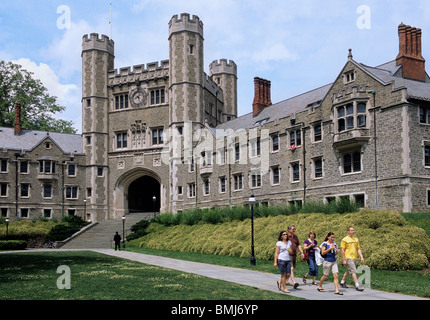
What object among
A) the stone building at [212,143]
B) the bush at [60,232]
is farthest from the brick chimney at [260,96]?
the bush at [60,232]

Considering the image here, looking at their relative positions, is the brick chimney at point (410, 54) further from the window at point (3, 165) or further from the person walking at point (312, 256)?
the window at point (3, 165)

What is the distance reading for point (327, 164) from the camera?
36.2 meters

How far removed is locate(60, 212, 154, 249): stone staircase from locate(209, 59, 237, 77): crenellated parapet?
23565mm

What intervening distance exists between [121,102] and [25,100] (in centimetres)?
1775

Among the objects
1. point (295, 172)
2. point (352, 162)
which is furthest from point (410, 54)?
point (295, 172)

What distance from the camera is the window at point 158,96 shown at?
59.9 metres

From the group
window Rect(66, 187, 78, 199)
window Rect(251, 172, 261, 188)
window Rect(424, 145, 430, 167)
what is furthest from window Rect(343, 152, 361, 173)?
window Rect(66, 187, 78, 199)

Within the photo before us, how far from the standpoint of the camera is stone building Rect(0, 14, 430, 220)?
31875 mm

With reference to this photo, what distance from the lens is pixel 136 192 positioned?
65.5 metres

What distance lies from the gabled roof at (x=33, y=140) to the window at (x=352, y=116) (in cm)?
3778

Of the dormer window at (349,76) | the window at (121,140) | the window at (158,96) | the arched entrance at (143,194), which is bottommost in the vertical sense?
the arched entrance at (143,194)

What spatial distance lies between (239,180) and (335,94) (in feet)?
45.9

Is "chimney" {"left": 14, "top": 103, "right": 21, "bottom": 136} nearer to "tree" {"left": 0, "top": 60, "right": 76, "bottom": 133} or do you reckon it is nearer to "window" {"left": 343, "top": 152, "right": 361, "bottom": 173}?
"tree" {"left": 0, "top": 60, "right": 76, "bottom": 133}
